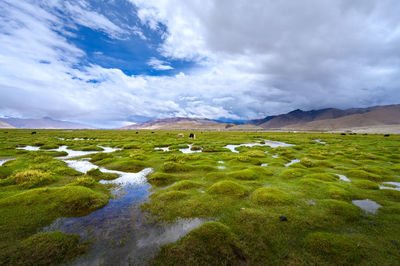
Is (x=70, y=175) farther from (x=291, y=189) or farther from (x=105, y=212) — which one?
(x=291, y=189)

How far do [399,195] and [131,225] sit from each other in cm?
1633

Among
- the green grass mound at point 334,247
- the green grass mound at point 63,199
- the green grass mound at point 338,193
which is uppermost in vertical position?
the green grass mound at point 63,199

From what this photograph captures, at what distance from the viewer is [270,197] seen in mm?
10227

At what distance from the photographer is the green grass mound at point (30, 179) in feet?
39.5

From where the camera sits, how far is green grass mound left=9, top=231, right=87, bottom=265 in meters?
5.74

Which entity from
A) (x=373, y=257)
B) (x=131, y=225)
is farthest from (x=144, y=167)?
(x=373, y=257)

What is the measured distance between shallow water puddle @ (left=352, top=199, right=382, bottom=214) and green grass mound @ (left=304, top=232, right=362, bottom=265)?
13.3 ft

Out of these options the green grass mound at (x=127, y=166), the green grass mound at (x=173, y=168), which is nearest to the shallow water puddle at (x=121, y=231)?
the green grass mound at (x=173, y=168)

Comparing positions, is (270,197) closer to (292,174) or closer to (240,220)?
(240,220)

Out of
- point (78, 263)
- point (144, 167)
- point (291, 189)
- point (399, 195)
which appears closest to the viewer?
point (78, 263)

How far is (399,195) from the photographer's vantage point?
35.5 feet

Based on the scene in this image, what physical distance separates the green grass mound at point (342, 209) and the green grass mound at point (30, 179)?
62.4 ft

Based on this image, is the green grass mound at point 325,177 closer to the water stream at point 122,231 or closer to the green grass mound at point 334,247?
the green grass mound at point 334,247

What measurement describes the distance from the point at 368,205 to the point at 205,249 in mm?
10237
